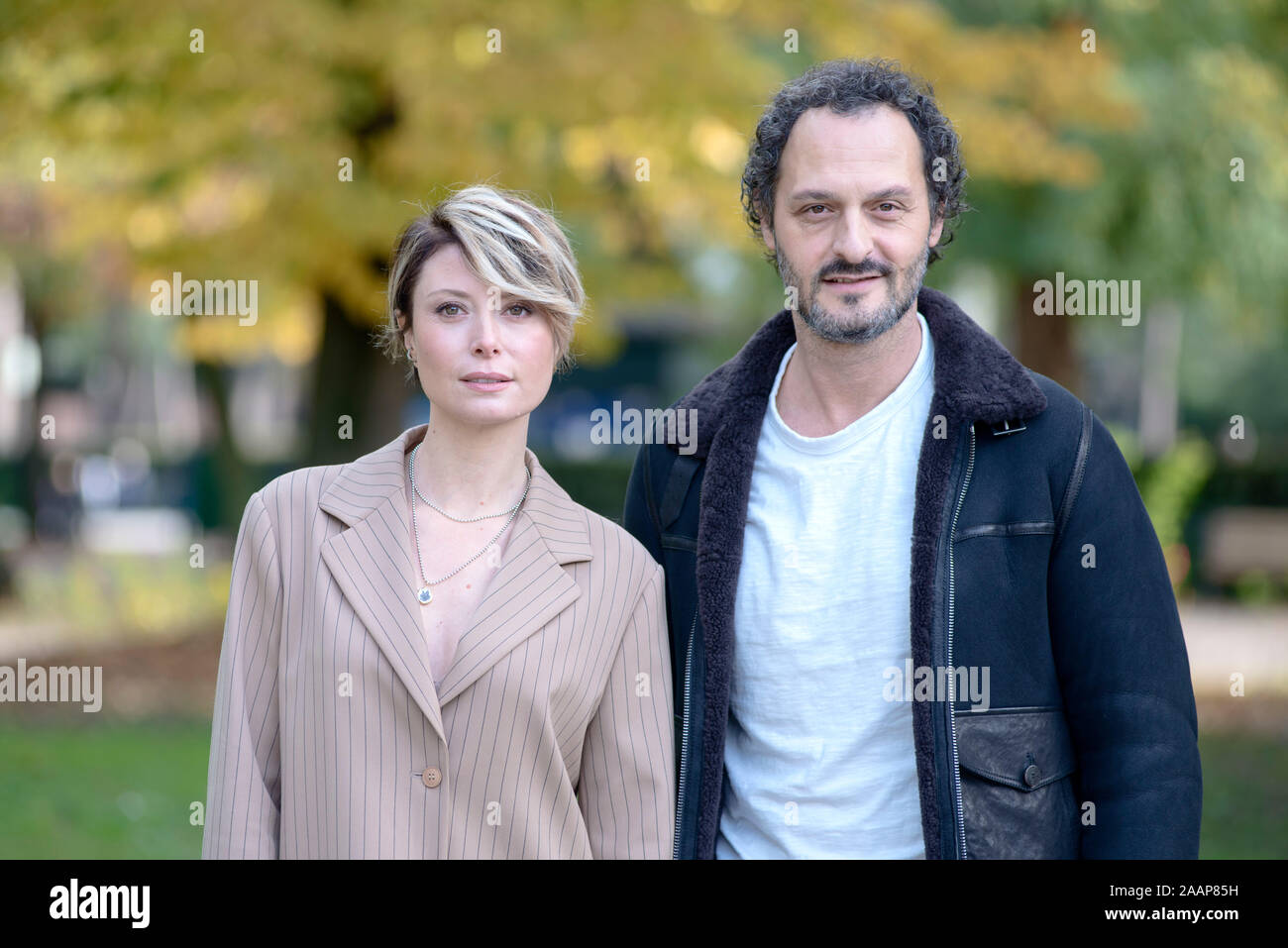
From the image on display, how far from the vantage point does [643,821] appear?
9.36 ft

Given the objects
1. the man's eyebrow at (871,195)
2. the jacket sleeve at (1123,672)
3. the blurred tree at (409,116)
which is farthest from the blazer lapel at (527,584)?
the blurred tree at (409,116)

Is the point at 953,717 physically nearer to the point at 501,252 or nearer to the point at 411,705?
the point at 411,705

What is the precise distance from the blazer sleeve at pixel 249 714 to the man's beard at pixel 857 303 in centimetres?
127

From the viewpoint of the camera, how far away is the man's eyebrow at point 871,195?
303 cm

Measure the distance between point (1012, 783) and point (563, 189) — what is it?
23.9ft

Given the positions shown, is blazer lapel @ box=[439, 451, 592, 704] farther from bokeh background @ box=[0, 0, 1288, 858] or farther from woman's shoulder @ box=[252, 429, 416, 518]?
bokeh background @ box=[0, 0, 1288, 858]

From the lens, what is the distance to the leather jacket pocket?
289 centimetres

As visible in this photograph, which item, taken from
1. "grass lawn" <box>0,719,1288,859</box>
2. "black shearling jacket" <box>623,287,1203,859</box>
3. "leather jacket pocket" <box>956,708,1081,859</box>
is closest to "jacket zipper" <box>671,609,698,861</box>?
"black shearling jacket" <box>623,287,1203,859</box>

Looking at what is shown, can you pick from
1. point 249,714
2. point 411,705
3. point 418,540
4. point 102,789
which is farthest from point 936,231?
point 102,789

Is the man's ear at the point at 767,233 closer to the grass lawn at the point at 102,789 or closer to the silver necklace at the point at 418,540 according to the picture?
the silver necklace at the point at 418,540

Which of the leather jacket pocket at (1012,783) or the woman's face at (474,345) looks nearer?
the woman's face at (474,345)

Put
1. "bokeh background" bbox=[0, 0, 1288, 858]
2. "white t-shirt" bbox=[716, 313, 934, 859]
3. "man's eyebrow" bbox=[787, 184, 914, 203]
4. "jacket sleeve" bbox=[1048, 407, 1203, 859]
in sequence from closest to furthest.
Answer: "jacket sleeve" bbox=[1048, 407, 1203, 859]
"white t-shirt" bbox=[716, 313, 934, 859]
"man's eyebrow" bbox=[787, 184, 914, 203]
"bokeh background" bbox=[0, 0, 1288, 858]

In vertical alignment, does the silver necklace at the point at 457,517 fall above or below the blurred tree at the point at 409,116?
below

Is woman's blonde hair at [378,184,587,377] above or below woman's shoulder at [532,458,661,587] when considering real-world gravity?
above
